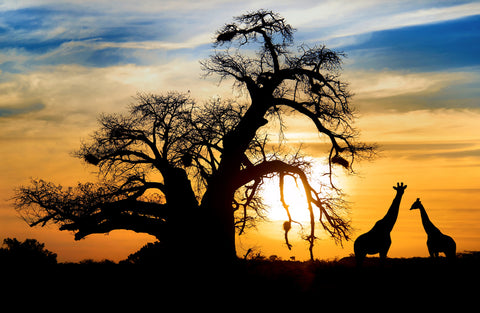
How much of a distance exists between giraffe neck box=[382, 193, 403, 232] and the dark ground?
4.44 feet

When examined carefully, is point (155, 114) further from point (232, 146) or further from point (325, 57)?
point (325, 57)

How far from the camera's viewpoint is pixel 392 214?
50.7ft

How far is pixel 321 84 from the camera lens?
17812mm

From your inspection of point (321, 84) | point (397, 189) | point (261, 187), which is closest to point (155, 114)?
point (261, 187)

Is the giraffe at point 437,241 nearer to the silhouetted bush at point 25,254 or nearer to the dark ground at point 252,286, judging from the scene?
the dark ground at point 252,286

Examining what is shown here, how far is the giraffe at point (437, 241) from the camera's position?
16.6 m

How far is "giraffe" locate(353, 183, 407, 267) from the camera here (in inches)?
594

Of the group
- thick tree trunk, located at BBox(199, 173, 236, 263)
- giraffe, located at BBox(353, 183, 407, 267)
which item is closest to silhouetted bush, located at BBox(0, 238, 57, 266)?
thick tree trunk, located at BBox(199, 173, 236, 263)

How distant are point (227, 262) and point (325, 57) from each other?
799cm

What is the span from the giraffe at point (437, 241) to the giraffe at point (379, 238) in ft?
6.73

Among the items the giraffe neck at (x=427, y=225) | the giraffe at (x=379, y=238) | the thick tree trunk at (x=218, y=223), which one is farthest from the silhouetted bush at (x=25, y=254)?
the giraffe neck at (x=427, y=225)

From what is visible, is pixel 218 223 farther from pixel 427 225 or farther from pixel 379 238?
pixel 427 225

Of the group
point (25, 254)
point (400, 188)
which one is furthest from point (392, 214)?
point (25, 254)

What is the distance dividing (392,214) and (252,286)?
193 inches
